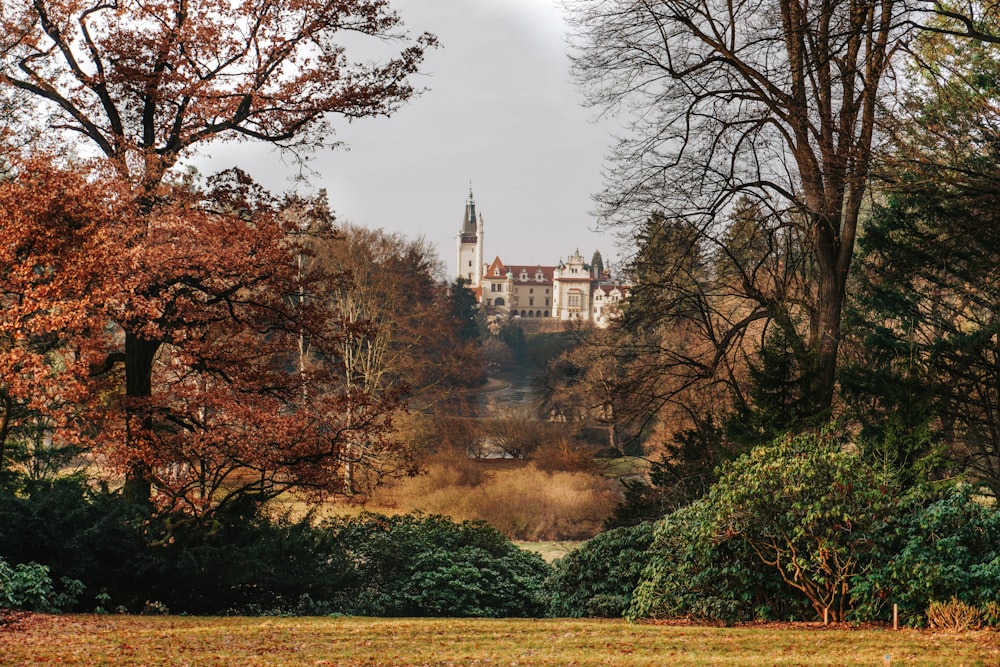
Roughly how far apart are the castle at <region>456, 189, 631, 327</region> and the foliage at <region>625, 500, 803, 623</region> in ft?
324

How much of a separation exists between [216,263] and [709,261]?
8.31 m

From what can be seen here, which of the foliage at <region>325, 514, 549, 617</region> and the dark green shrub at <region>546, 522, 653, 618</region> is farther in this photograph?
the foliage at <region>325, 514, 549, 617</region>

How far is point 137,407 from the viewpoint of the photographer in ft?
46.3

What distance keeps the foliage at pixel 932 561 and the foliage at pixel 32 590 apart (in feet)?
29.5

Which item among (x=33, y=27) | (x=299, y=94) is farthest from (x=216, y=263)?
(x=33, y=27)

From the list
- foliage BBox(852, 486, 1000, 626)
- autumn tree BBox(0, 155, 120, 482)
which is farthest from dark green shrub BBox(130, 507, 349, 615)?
foliage BBox(852, 486, 1000, 626)

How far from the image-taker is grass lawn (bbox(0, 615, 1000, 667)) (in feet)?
25.7

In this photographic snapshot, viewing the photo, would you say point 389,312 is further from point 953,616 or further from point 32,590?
point 953,616

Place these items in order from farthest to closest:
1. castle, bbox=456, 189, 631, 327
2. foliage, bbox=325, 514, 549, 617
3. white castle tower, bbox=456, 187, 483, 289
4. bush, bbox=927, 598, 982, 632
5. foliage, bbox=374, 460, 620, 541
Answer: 1. white castle tower, bbox=456, 187, 483, 289
2. castle, bbox=456, 189, 631, 327
3. foliage, bbox=374, 460, 620, 541
4. foliage, bbox=325, 514, 549, 617
5. bush, bbox=927, 598, 982, 632

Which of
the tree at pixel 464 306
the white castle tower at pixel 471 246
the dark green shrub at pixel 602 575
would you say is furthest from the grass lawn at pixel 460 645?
the white castle tower at pixel 471 246

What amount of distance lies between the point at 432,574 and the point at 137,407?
5.01 meters

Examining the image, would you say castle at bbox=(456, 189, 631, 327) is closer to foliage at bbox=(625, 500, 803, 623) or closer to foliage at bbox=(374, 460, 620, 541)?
foliage at bbox=(374, 460, 620, 541)

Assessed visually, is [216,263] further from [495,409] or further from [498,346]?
[498,346]

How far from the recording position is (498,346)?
70.8 m
